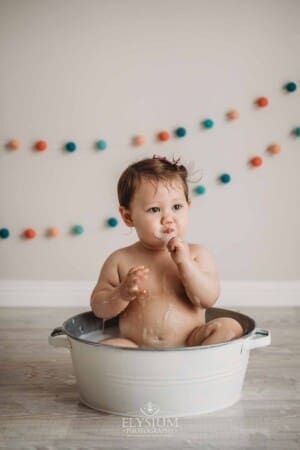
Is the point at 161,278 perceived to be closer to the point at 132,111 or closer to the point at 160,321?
the point at 160,321

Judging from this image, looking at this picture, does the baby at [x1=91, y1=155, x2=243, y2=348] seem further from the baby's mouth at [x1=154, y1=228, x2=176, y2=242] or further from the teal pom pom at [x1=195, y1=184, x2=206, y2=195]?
the teal pom pom at [x1=195, y1=184, x2=206, y2=195]

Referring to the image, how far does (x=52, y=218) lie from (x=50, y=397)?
105cm

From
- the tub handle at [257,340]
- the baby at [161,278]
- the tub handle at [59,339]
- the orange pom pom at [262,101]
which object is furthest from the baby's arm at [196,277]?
the orange pom pom at [262,101]

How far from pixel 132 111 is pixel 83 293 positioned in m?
0.63

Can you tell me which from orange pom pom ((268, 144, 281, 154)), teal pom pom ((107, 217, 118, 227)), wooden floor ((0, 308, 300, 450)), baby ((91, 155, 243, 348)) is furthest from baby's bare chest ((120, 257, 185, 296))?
orange pom pom ((268, 144, 281, 154))

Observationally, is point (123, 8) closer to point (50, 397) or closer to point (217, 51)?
point (217, 51)

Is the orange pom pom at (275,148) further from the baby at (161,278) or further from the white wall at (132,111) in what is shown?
the baby at (161,278)

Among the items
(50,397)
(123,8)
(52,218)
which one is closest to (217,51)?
(123,8)

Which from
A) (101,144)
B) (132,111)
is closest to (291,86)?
(132,111)

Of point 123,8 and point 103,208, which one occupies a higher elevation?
point 123,8

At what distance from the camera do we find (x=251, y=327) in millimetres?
1244

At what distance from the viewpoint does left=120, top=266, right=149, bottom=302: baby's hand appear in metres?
1.13

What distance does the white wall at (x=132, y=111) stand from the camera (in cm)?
217

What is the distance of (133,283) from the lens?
114 centimetres
